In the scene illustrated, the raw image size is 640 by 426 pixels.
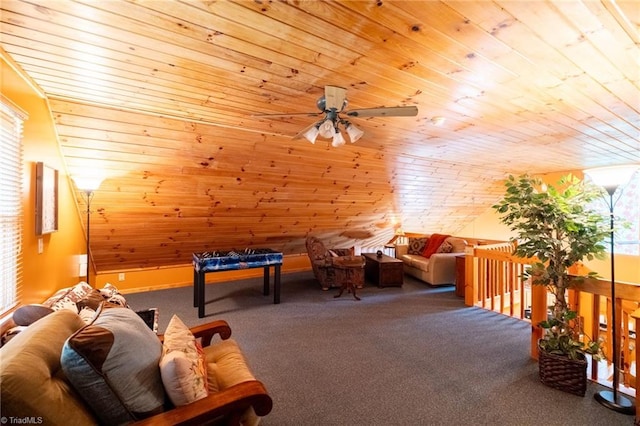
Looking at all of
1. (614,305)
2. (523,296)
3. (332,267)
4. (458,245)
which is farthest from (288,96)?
(458,245)

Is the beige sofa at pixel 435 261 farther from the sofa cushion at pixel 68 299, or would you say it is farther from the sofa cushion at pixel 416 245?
the sofa cushion at pixel 68 299

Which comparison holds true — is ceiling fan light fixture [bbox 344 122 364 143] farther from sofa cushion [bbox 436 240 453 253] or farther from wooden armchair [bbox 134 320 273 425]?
sofa cushion [bbox 436 240 453 253]

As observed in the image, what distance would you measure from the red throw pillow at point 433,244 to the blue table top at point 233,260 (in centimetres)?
313

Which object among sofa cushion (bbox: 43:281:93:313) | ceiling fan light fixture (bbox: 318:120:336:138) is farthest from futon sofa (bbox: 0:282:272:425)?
ceiling fan light fixture (bbox: 318:120:336:138)

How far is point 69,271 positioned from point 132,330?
2755mm

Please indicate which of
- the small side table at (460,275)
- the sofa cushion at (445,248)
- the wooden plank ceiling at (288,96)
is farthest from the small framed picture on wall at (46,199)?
the sofa cushion at (445,248)

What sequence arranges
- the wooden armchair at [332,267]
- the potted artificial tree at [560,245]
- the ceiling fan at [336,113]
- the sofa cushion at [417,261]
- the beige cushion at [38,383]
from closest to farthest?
the beige cushion at [38,383] → the ceiling fan at [336,113] → the potted artificial tree at [560,245] → the wooden armchair at [332,267] → the sofa cushion at [417,261]

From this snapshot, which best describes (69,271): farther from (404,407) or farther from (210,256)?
(404,407)

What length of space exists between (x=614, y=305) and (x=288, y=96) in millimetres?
2999

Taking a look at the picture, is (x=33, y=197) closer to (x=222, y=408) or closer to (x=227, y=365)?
(x=227, y=365)

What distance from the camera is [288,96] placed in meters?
2.46

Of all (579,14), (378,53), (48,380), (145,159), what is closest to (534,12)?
(579,14)

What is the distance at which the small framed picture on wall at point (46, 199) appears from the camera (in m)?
2.34

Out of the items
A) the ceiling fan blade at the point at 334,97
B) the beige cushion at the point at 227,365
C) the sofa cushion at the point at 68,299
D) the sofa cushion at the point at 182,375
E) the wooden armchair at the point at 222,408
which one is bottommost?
the beige cushion at the point at 227,365
